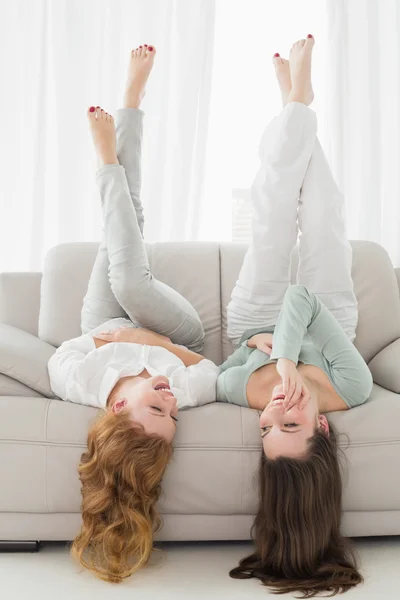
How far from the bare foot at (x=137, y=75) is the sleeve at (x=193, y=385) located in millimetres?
1048

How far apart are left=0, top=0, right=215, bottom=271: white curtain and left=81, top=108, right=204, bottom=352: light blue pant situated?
2.85 ft

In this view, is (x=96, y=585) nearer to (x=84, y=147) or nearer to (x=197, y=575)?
(x=197, y=575)

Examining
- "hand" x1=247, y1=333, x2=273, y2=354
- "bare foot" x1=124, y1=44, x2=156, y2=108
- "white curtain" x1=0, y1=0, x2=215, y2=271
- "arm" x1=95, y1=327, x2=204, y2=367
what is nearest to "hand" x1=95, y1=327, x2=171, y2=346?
"arm" x1=95, y1=327, x2=204, y2=367

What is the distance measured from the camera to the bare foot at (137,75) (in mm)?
2455

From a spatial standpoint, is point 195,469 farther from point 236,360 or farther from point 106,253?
point 106,253

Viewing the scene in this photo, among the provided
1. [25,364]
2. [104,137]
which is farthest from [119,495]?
[104,137]

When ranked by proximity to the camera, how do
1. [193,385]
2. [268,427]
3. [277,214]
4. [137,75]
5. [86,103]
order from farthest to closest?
[86,103] < [137,75] < [277,214] < [193,385] < [268,427]

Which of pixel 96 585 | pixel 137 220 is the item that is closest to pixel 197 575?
pixel 96 585

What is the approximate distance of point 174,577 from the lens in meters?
1.69

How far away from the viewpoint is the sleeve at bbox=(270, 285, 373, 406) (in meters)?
1.89

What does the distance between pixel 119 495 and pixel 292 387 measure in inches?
20.9

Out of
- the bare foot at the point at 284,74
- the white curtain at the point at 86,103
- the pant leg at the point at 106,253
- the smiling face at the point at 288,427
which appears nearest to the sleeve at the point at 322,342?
the smiling face at the point at 288,427

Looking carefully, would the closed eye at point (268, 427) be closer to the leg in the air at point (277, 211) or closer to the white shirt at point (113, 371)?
the white shirt at point (113, 371)

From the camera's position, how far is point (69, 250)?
2596 mm
